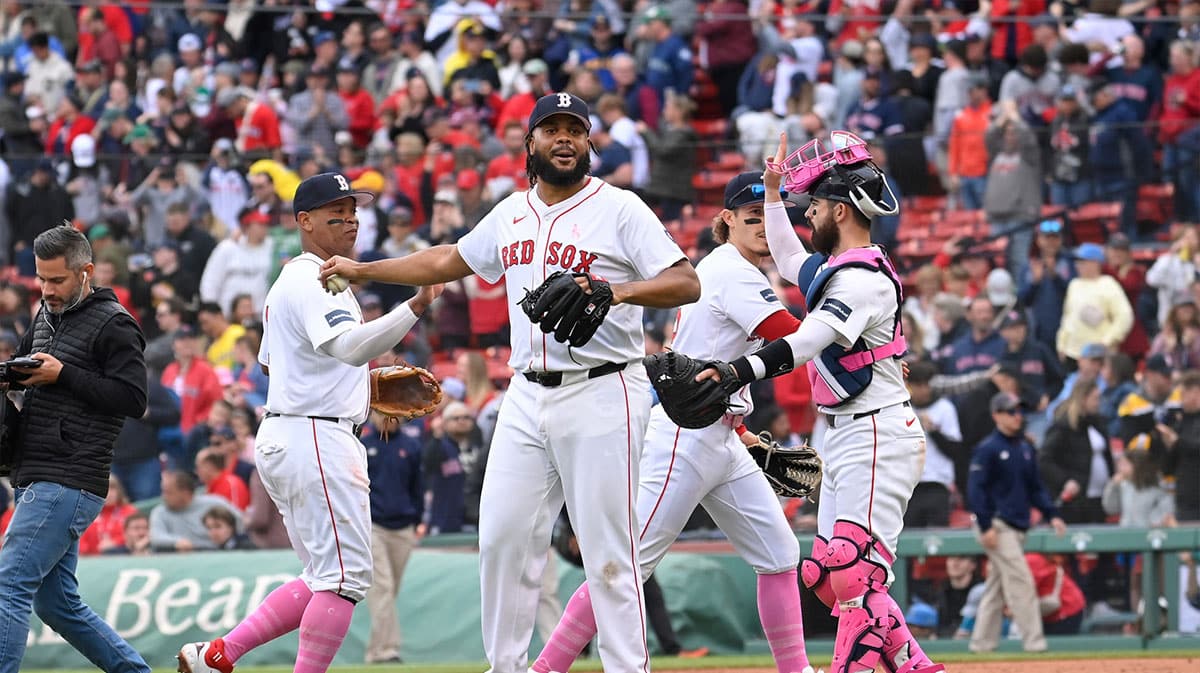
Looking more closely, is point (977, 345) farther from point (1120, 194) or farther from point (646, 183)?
point (646, 183)

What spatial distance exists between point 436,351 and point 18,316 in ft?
11.9

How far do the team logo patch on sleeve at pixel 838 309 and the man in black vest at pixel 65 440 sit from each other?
3025 millimetres

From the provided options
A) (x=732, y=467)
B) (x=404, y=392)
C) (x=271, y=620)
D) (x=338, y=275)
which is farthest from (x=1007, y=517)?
(x=338, y=275)

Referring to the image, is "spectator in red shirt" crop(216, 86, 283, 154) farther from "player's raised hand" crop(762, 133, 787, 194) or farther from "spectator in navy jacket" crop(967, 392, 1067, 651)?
"player's raised hand" crop(762, 133, 787, 194)

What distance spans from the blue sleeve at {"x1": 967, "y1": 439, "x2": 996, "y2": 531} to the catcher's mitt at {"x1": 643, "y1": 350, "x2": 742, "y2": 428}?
19.6ft

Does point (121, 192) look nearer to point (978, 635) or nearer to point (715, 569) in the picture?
point (715, 569)

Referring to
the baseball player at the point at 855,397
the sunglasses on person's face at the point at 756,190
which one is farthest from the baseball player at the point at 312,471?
the sunglasses on person's face at the point at 756,190

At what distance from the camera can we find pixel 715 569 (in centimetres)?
1243

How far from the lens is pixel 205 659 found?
7.68 meters

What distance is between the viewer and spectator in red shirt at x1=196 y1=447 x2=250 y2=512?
13641 millimetres

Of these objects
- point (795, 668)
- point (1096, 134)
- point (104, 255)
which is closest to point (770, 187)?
point (795, 668)

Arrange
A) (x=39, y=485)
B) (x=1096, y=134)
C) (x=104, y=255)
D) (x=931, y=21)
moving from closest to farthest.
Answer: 1. (x=39, y=485)
2. (x=1096, y=134)
3. (x=104, y=255)
4. (x=931, y=21)

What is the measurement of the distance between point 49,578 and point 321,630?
125 cm

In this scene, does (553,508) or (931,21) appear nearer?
(553,508)
